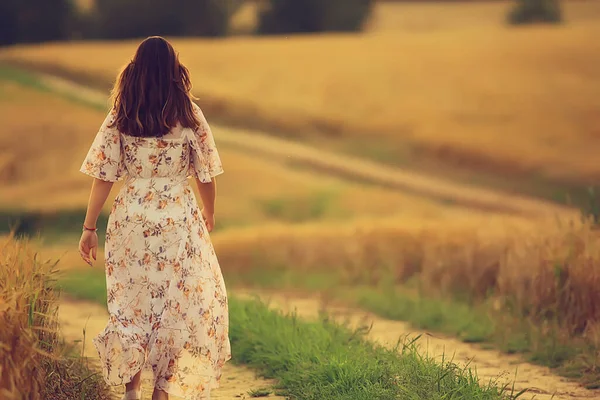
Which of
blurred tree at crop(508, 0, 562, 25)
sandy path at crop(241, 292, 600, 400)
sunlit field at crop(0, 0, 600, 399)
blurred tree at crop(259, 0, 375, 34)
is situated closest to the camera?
sandy path at crop(241, 292, 600, 400)

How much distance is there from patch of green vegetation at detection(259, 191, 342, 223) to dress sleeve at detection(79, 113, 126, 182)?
14.7 metres

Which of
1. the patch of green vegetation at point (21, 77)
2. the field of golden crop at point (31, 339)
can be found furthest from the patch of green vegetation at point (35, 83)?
the field of golden crop at point (31, 339)

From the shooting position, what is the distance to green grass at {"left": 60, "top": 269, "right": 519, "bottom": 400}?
20.1ft

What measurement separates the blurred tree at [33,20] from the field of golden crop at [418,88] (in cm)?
384

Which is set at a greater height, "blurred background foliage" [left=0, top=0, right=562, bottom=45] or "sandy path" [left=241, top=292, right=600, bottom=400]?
"blurred background foliage" [left=0, top=0, right=562, bottom=45]

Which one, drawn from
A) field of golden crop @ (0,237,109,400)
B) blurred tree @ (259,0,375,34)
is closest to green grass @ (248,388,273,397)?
field of golden crop @ (0,237,109,400)

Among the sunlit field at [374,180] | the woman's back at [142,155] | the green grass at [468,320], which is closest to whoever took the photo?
the woman's back at [142,155]

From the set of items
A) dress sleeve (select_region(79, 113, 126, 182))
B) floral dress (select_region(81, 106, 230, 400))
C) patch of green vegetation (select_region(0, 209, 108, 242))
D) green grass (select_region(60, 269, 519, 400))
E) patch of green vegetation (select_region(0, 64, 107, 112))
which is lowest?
patch of green vegetation (select_region(0, 209, 108, 242))

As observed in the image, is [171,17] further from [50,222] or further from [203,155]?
[203,155]

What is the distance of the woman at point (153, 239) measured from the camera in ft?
19.1

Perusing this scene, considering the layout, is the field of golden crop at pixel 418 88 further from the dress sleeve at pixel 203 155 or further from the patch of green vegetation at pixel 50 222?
the dress sleeve at pixel 203 155

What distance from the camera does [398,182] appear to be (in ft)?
82.8

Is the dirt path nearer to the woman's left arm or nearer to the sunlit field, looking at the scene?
the sunlit field

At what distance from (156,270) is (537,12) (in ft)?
173
